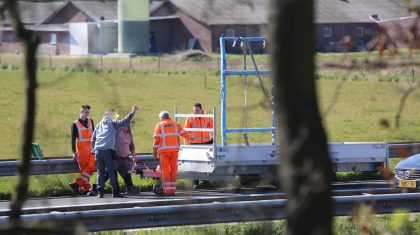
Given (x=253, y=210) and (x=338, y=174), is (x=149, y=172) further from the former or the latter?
(x=253, y=210)

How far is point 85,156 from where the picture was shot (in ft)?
58.7

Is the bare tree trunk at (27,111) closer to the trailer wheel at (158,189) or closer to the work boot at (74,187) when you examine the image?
the work boot at (74,187)

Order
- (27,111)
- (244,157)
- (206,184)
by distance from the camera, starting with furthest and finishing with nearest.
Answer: (206,184), (244,157), (27,111)

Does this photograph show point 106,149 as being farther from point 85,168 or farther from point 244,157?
point 244,157

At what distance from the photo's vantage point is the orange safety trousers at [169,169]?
16.9 meters

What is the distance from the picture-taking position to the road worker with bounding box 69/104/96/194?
1752cm

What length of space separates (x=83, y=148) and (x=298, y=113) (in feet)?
46.7

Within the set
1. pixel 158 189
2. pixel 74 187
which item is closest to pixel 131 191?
pixel 158 189

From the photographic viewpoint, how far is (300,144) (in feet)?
12.9

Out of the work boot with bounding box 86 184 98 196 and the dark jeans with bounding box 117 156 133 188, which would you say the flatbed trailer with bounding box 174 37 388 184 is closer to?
the dark jeans with bounding box 117 156 133 188

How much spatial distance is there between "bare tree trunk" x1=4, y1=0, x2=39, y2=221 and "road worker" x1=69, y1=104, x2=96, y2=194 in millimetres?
13163

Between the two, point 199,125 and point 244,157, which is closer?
point 244,157

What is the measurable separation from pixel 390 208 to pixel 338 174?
7.87 m

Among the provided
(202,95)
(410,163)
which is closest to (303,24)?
(410,163)
